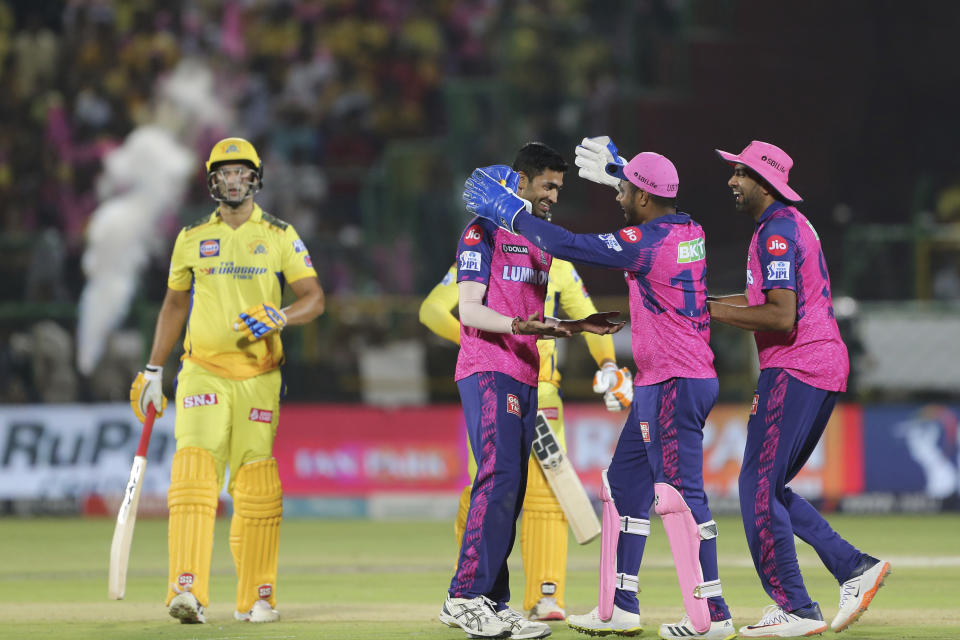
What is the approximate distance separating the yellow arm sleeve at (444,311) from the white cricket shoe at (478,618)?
193 centimetres

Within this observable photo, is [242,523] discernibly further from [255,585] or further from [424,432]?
[424,432]

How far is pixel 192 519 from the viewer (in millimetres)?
8320

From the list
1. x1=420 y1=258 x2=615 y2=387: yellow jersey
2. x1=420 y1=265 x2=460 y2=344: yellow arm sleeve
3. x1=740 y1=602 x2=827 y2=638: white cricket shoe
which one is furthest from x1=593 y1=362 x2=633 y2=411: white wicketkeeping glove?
x1=740 y1=602 x2=827 y2=638: white cricket shoe

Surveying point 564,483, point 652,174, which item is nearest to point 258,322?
point 564,483

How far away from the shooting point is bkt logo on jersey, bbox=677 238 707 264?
7426 millimetres

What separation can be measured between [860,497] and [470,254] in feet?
33.2

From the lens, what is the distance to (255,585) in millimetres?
8469

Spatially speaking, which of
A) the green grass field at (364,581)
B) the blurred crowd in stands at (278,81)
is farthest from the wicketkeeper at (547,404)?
the blurred crowd in stands at (278,81)

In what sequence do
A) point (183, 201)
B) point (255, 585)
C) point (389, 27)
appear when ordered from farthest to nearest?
point (389, 27)
point (183, 201)
point (255, 585)

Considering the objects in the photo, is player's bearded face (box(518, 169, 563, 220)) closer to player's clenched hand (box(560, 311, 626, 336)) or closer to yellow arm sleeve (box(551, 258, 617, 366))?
player's clenched hand (box(560, 311, 626, 336))

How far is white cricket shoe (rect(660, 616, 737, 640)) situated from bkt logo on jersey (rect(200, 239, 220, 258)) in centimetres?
338

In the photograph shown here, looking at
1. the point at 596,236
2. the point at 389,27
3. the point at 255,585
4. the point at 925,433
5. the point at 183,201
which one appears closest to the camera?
the point at 596,236

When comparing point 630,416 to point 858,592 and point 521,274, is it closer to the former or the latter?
point 521,274

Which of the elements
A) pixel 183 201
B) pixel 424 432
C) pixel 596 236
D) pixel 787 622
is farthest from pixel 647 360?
pixel 183 201
